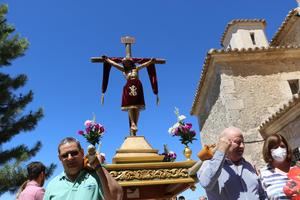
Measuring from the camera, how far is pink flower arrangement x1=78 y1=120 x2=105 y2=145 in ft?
14.3

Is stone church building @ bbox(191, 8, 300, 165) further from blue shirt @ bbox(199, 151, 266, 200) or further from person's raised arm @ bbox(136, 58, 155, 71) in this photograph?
blue shirt @ bbox(199, 151, 266, 200)

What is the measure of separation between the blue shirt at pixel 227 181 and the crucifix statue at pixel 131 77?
8.32 ft

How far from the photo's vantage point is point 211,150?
2324 mm

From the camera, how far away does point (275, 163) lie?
243 centimetres

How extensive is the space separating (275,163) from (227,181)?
19.3 inches

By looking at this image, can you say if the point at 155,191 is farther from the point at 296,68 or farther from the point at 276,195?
the point at 296,68

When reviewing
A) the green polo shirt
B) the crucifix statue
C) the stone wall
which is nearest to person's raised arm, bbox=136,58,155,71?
the crucifix statue

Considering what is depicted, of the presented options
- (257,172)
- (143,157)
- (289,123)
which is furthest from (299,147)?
(257,172)

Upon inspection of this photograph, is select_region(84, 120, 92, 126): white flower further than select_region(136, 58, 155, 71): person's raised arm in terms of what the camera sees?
No

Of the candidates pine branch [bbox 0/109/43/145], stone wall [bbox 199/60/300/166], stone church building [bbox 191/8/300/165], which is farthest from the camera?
pine branch [bbox 0/109/43/145]

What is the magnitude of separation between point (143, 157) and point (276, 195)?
2.05 meters

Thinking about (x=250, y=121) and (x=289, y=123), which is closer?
(x=289, y=123)

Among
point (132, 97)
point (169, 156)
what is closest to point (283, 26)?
point (132, 97)

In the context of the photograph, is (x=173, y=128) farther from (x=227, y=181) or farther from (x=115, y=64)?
(x=227, y=181)
